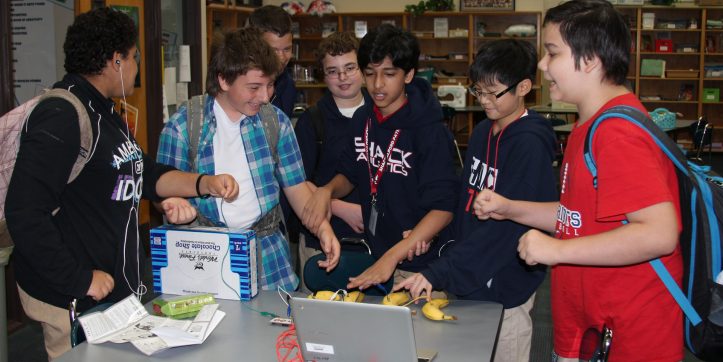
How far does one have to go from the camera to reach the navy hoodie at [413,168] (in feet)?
8.42

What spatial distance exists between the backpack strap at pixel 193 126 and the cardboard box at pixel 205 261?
0.88 ft

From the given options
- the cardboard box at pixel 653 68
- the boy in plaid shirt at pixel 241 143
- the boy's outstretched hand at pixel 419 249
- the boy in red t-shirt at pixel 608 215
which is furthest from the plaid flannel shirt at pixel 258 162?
the cardboard box at pixel 653 68

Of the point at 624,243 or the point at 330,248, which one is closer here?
the point at 624,243

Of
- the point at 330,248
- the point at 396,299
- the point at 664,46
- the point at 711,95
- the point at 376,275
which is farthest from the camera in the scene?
the point at 664,46

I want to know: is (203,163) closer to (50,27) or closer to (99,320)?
(99,320)

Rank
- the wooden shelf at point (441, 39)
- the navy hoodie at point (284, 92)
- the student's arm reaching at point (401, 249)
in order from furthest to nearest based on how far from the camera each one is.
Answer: the wooden shelf at point (441, 39)
the navy hoodie at point (284, 92)
the student's arm reaching at point (401, 249)

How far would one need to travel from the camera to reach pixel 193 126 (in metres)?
2.43

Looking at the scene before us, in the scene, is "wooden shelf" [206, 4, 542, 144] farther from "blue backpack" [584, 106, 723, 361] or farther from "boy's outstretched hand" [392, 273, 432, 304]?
"blue backpack" [584, 106, 723, 361]

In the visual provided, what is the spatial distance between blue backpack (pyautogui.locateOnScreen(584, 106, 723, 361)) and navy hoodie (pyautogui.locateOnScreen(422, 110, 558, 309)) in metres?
0.52

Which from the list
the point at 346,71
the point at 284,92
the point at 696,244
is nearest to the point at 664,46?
the point at 284,92

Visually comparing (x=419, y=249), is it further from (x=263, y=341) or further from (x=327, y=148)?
(x=327, y=148)

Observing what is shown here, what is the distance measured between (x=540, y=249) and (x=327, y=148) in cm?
169

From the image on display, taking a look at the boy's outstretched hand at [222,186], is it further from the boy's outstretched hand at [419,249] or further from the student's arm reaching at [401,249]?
the boy's outstretched hand at [419,249]

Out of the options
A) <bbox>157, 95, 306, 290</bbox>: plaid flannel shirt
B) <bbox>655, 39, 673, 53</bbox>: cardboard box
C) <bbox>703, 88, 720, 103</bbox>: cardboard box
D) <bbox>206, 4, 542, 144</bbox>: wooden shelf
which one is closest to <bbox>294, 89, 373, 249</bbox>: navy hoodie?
<bbox>157, 95, 306, 290</bbox>: plaid flannel shirt
